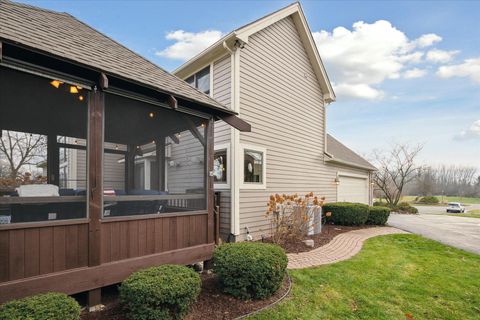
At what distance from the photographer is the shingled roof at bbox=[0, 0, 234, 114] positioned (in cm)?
319

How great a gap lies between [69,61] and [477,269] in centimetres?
818

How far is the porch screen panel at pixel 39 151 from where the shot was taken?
309cm

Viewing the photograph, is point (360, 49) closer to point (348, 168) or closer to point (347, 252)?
point (348, 168)

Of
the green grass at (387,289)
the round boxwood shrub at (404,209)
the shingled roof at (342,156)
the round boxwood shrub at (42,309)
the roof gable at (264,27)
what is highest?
the roof gable at (264,27)

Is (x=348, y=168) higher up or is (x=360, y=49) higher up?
(x=360, y=49)

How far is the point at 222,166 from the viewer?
7434mm

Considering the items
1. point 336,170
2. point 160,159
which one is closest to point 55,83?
point 160,159

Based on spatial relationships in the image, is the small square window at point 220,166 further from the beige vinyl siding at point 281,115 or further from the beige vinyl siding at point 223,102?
the beige vinyl siding at point 281,115

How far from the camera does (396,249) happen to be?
7.32 m

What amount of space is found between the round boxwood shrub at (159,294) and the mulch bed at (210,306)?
33 cm

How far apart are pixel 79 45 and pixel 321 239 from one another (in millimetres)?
7366

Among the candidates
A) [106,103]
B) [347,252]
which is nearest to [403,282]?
[347,252]

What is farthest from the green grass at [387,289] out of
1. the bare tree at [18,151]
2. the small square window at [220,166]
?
the bare tree at [18,151]

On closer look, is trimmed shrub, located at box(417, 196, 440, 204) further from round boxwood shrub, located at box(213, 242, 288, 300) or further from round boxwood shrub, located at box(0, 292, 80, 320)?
round boxwood shrub, located at box(0, 292, 80, 320)
